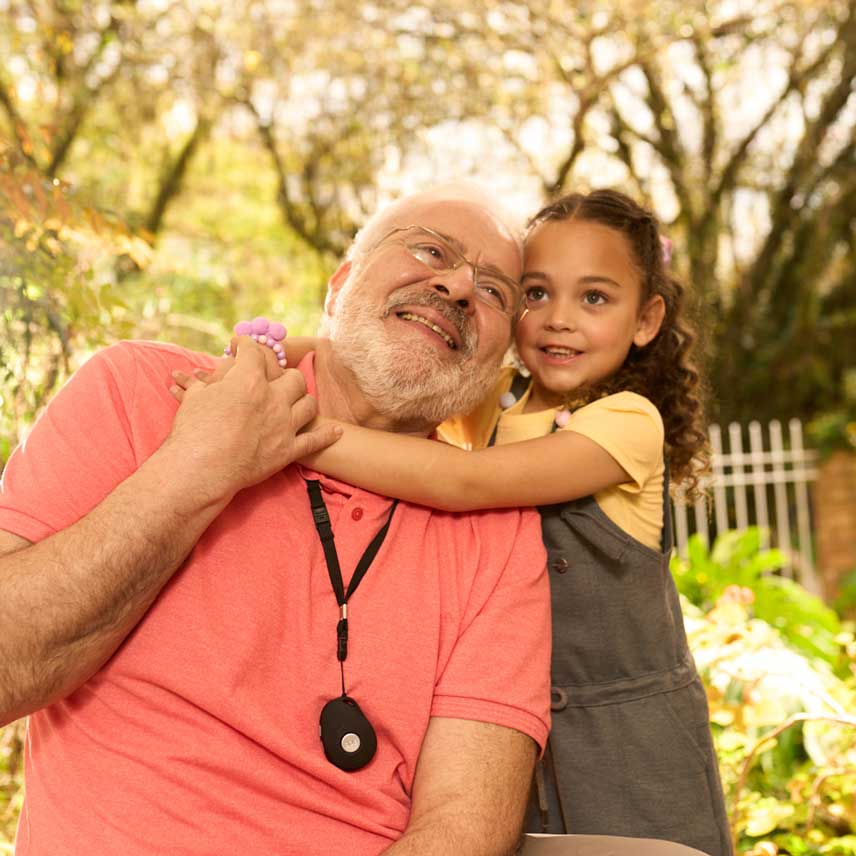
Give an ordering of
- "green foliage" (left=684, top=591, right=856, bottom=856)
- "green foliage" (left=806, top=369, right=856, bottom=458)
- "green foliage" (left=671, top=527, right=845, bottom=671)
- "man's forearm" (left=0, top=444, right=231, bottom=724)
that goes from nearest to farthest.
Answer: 1. "man's forearm" (left=0, top=444, right=231, bottom=724)
2. "green foliage" (left=684, top=591, right=856, bottom=856)
3. "green foliage" (left=671, top=527, right=845, bottom=671)
4. "green foliage" (left=806, top=369, right=856, bottom=458)

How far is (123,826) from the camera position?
1.96 m

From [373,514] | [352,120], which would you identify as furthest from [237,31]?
[373,514]

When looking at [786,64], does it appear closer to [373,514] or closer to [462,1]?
[462,1]

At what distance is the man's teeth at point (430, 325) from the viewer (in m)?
2.66

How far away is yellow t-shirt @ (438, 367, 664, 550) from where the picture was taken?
2.70 m

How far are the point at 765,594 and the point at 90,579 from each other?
5.67 metres

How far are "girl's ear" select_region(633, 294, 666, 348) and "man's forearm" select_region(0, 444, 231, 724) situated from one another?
→ 1.59m

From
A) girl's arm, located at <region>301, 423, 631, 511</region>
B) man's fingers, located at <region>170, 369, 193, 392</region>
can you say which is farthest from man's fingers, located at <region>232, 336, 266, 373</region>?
girl's arm, located at <region>301, 423, 631, 511</region>

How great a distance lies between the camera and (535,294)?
3018mm

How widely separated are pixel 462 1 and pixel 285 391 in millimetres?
10059

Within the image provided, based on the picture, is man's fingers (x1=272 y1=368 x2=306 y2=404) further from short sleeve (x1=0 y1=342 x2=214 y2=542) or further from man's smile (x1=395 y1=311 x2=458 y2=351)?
man's smile (x1=395 y1=311 x2=458 y2=351)

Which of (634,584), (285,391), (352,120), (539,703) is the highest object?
(352,120)

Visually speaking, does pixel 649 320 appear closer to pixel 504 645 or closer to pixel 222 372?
pixel 504 645

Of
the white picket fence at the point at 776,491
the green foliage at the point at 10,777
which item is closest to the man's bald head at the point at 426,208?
the green foliage at the point at 10,777
